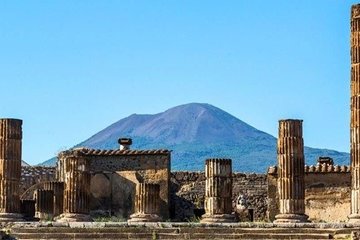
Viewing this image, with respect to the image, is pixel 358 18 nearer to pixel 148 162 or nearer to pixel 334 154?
pixel 148 162

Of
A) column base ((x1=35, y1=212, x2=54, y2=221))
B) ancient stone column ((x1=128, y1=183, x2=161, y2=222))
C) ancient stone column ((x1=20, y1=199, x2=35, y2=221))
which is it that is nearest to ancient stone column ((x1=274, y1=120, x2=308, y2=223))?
ancient stone column ((x1=128, y1=183, x2=161, y2=222))

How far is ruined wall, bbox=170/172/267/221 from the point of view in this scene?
45188 mm

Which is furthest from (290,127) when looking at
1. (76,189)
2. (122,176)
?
(122,176)

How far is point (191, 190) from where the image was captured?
46.0 metres

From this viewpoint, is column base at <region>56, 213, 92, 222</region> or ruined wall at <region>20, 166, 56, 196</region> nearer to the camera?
column base at <region>56, 213, 92, 222</region>

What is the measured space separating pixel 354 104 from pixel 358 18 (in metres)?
2.10

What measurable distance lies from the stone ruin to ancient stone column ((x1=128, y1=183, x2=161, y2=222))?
0.09 feet

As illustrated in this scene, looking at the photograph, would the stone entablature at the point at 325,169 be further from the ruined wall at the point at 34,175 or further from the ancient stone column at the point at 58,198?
the ruined wall at the point at 34,175

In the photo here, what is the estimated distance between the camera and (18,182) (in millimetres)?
36812

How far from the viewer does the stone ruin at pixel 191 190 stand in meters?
32.2

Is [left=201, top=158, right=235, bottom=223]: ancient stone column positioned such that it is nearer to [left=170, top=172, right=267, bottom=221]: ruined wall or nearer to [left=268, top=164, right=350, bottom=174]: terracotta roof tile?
[left=268, top=164, right=350, bottom=174]: terracotta roof tile

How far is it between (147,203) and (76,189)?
2.01 metres

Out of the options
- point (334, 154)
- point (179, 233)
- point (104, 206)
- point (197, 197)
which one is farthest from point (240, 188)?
point (334, 154)

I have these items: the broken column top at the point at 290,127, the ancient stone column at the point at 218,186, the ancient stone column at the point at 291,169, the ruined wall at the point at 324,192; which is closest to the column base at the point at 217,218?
the ancient stone column at the point at 218,186
